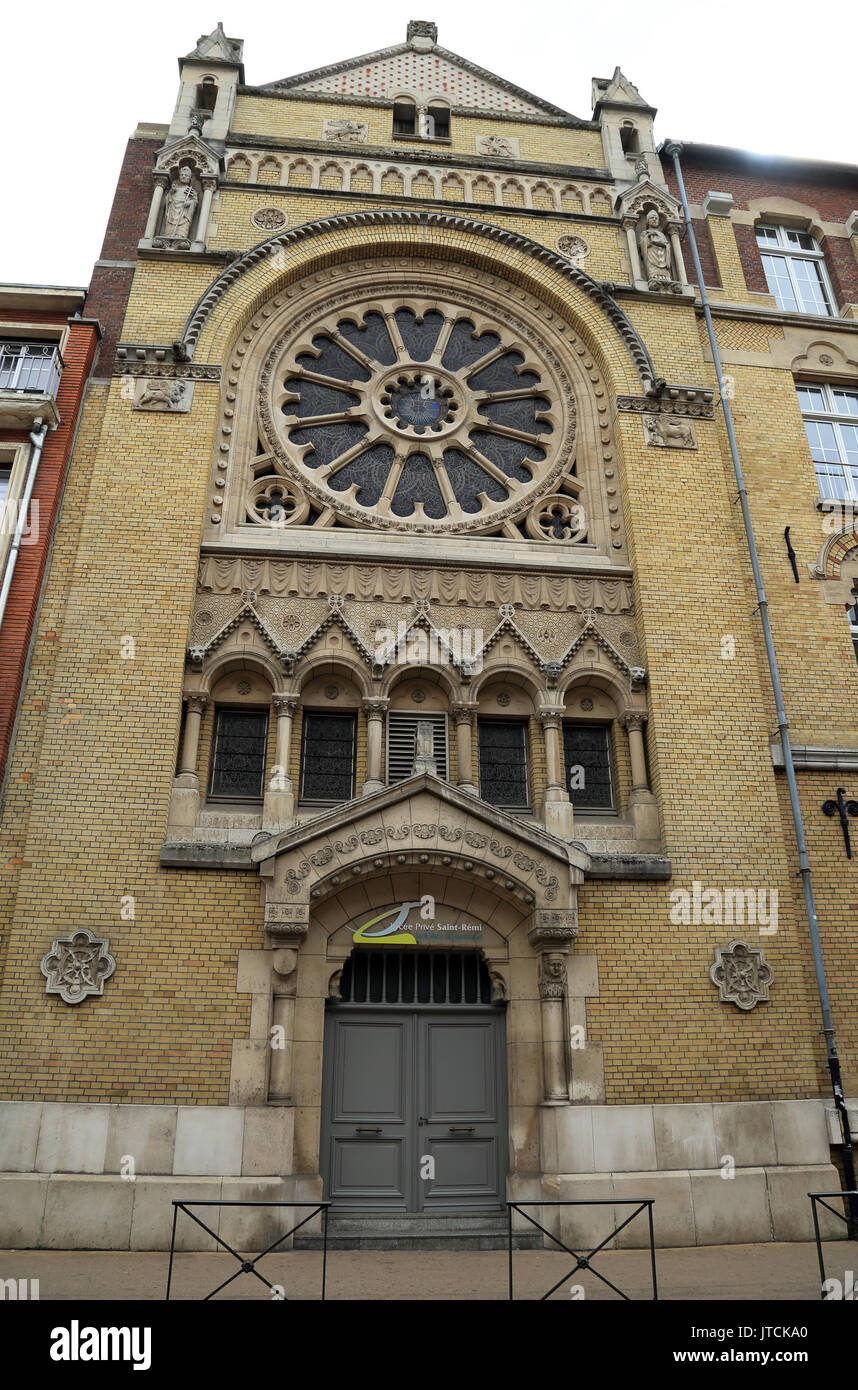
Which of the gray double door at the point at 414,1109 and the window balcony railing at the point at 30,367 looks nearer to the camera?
the gray double door at the point at 414,1109

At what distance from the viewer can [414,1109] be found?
11.2 metres

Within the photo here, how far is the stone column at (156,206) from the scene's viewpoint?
15734 millimetres

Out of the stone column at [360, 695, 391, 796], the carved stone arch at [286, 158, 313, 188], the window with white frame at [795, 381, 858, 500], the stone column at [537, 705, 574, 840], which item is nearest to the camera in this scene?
the stone column at [360, 695, 391, 796]

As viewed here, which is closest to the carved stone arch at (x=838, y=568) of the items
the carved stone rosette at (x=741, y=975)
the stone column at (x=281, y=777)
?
the carved stone rosette at (x=741, y=975)

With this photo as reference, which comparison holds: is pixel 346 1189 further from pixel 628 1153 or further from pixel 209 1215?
pixel 628 1153

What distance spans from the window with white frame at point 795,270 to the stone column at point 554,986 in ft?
44.2

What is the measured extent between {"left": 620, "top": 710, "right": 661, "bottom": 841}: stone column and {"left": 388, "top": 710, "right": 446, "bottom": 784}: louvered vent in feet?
8.77

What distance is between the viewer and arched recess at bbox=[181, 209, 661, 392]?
50.0ft

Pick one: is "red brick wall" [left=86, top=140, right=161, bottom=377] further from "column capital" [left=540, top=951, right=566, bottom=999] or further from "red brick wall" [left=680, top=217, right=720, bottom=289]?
"column capital" [left=540, top=951, right=566, bottom=999]

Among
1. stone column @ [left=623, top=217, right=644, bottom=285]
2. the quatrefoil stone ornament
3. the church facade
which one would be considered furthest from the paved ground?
stone column @ [left=623, top=217, right=644, bottom=285]

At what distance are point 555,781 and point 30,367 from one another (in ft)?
35.0

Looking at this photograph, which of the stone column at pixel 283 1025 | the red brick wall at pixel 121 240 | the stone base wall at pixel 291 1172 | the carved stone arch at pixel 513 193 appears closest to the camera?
the stone base wall at pixel 291 1172

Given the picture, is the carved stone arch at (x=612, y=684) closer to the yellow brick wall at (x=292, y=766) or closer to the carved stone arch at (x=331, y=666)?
the yellow brick wall at (x=292, y=766)
